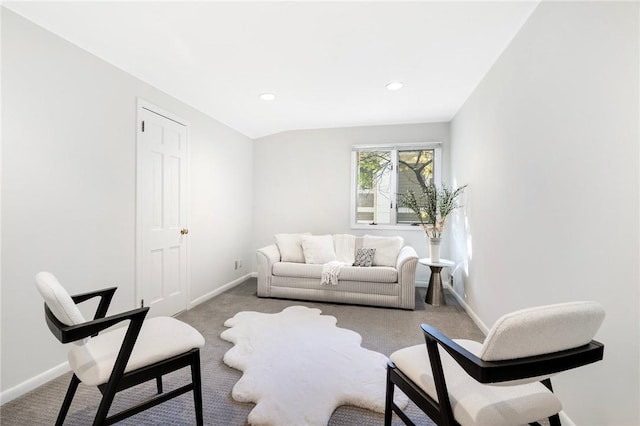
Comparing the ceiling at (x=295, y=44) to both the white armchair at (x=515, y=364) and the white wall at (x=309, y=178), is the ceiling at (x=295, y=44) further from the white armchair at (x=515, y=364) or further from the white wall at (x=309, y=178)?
the white armchair at (x=515, y=364)

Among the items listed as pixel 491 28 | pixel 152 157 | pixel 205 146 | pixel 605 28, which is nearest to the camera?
pixel 605 28

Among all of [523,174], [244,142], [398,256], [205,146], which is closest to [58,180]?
[205,146]

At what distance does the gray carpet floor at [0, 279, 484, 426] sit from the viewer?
1665 mm

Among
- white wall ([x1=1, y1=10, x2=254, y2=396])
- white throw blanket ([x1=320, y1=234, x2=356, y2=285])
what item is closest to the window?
white throw blanket ([x1=320, y1=234, x2=356, y2=285])

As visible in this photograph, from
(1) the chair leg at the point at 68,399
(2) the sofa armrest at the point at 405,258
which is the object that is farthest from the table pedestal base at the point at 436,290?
(1) the chair leg at the point at 68,399

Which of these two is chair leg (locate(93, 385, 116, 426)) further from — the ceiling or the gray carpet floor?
the ceiling

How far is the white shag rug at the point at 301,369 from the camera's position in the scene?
5.66 feet

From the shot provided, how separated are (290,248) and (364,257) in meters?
1.07

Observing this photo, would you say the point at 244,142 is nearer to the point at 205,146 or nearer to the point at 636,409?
the point at 205,146

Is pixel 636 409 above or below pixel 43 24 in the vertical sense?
below

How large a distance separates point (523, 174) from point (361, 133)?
2.97 metres

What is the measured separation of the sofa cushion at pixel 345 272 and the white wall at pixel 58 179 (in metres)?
1.75

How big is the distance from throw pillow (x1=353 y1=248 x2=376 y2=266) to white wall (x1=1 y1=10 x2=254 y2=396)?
256cm

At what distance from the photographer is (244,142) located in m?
4.79
